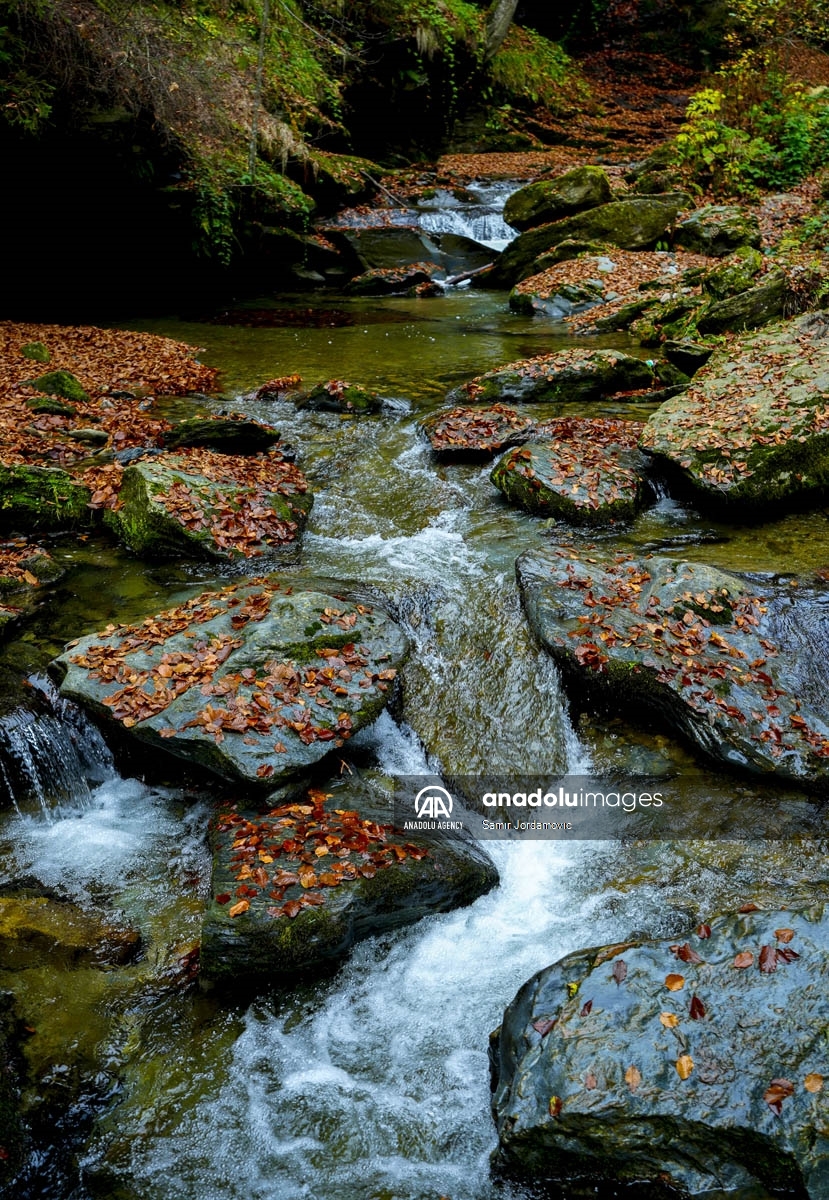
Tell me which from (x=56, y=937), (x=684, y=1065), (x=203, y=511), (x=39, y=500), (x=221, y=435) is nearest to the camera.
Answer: (x=684, y=1065)

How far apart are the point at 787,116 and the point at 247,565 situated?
19.1 meters

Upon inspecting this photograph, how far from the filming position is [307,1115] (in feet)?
11.6

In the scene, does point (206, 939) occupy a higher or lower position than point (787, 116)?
lower

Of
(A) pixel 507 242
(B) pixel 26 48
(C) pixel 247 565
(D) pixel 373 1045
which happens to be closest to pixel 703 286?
(A) pixel 507 242

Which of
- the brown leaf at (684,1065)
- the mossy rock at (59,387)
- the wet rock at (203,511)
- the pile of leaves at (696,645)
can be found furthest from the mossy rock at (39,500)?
the brown leaf at (684,1065)

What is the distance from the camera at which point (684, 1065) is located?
3.11m

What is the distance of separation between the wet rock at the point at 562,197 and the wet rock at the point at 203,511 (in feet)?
43.3

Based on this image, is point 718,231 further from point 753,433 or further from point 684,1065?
point 684,1065

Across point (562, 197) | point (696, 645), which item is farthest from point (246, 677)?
point (562, 197)

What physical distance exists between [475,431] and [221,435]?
2944 millimetres

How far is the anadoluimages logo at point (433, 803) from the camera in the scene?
204 inches

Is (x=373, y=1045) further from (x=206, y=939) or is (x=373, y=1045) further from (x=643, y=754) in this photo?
(x=643, y=754)

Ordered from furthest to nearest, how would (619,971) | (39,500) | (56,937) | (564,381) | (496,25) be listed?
(496,25), (564,381), (39,500), (56,937), (619,971)

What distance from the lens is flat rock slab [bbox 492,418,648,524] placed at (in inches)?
289
